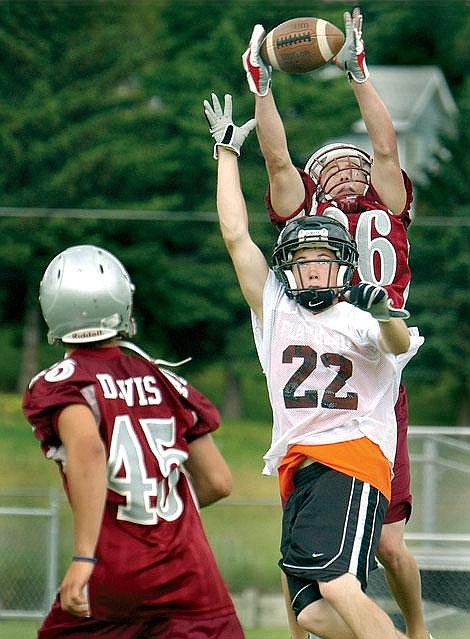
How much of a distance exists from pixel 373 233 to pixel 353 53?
0.70m

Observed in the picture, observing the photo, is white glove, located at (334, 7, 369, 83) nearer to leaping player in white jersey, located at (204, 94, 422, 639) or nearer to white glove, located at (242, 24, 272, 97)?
white glove, located at (242, 24, 272, 97)

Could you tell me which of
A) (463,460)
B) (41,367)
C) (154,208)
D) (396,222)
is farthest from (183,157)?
(396,222)

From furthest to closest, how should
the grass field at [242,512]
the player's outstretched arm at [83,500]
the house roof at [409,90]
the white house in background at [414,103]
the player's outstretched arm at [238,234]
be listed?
the house roof at [409,90]
the white house in background at [414,103]
the grass field at [242,512]
the player's outstretched arm at [238,234]
the player's outstretched arm at [83,500]

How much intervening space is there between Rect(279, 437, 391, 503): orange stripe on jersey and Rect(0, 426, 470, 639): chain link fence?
98.8 inches

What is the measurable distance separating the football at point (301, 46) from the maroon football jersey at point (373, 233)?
451 mm

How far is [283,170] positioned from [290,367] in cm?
Answer: 88

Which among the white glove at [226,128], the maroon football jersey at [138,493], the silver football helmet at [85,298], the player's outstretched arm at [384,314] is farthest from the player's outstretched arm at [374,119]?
the maroon football jersey at [138,493]

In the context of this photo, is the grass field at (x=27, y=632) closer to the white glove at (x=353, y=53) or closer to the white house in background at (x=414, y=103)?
the white glove at (x=353, y=53)

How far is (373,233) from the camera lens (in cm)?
520

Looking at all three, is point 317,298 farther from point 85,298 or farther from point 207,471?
point 85,298

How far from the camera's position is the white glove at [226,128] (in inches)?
194

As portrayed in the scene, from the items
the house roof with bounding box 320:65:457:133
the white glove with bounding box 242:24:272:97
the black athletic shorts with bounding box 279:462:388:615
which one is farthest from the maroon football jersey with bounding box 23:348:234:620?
the house roof with bounding box 320:65:457:133

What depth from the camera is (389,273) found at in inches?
207

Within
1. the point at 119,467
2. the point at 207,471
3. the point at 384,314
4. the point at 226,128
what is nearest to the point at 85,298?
the point at 119,467
